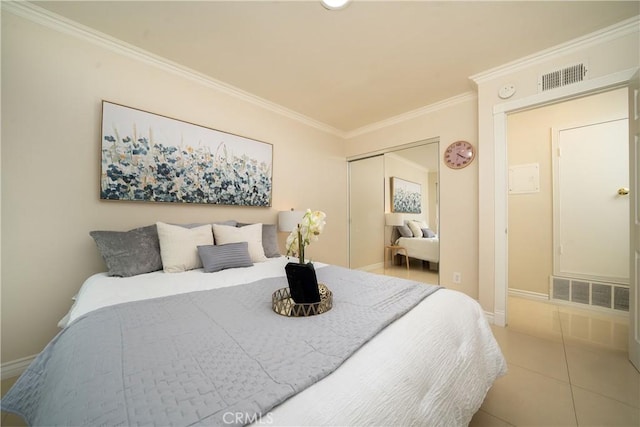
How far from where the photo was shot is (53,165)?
1.75 meters

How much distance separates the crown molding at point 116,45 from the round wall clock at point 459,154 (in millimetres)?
2344

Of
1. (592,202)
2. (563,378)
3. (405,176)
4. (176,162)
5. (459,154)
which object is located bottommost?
(563,378)

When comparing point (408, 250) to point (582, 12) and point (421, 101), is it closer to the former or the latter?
point (421, 101)

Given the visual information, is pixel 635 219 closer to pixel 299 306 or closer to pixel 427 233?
pixel 427 233

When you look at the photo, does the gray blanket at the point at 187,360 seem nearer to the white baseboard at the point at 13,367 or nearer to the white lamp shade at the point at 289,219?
the white baseboard at the point at 13,367

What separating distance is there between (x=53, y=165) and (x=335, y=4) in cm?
240

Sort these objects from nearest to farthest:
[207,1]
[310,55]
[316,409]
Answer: [316,409] → [207,1] → [310,55]

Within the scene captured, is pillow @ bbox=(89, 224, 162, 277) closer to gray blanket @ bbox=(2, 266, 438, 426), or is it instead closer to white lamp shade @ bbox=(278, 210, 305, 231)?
gray blanket @ bbox=(2, 266, 438, 426)

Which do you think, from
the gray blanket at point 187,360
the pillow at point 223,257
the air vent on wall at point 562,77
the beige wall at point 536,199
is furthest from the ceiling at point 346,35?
the gray blanket at point 187,360

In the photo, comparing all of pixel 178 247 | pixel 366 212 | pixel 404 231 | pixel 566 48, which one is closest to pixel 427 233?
pixel 404 231

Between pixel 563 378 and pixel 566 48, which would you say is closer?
pixel 563 378

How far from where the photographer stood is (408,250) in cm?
375

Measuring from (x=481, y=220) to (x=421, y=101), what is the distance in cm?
167

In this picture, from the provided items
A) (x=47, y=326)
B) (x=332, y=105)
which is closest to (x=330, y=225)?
(x=332, y=105)
